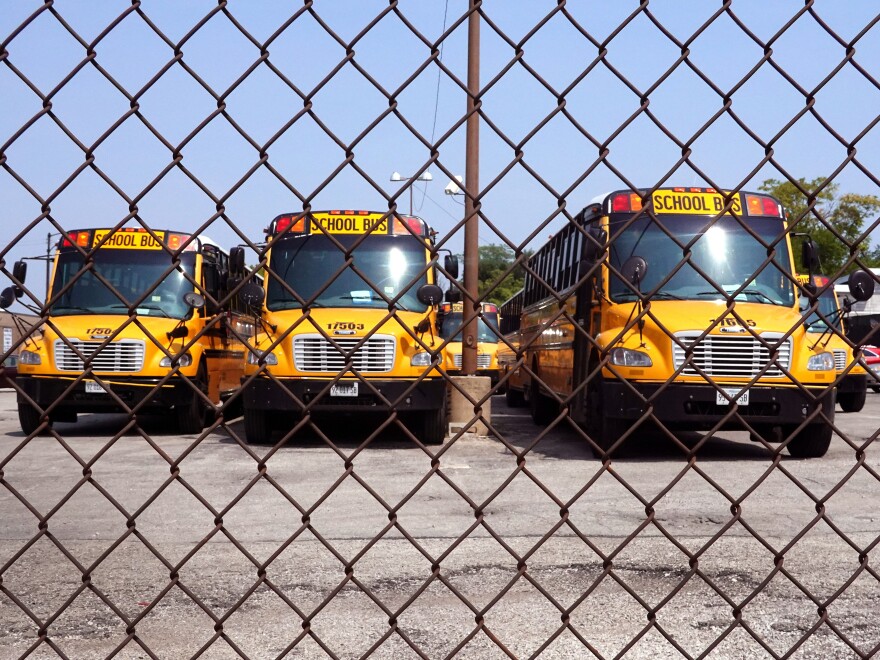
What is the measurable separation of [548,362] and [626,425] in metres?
3.77

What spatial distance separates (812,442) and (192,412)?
777cm

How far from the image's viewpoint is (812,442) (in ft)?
35.7

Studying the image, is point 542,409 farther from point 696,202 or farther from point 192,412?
point 696,202

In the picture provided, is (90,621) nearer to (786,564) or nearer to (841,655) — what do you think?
(841,655)

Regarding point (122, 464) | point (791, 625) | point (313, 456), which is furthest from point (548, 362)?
point (791, 625)

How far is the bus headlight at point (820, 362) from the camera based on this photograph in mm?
10547

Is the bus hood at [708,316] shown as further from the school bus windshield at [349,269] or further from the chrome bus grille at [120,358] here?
the chrome bus grille at [120,358]

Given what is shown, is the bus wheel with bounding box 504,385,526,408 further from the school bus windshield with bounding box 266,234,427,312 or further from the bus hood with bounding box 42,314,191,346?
the bus hood with bounding box 42,314,191,346

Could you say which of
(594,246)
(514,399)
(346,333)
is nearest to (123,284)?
(346,333)

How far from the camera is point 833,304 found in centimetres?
1889

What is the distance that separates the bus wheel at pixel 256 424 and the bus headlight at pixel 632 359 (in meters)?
4.17

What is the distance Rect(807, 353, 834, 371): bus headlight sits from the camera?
10.5 m

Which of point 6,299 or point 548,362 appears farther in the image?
point 548,362

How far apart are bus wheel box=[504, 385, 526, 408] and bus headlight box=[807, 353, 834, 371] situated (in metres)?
11.6
